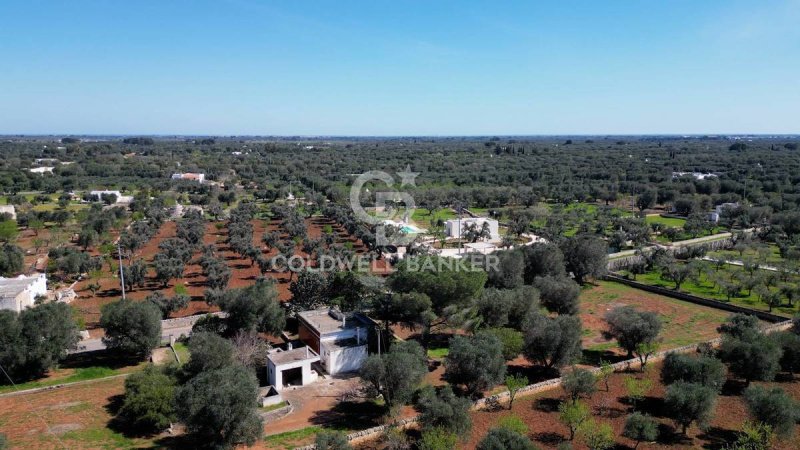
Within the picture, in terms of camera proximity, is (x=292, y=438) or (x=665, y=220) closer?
(x=292, y=438)

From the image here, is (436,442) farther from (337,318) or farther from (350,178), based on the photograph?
(350,178)

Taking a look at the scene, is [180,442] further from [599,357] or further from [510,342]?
[599,357]

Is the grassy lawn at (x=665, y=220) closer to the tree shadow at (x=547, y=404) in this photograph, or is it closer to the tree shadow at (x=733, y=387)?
the tree shadow at (x=733, y=387)

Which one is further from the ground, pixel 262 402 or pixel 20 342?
pixel 20 342

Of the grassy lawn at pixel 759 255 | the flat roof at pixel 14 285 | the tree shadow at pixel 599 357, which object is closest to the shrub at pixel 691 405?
the tree shadow at pixel 599 357

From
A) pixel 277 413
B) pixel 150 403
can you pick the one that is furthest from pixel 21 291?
pixel 277 413

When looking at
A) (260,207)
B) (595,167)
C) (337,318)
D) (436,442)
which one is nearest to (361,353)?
(337,318)
